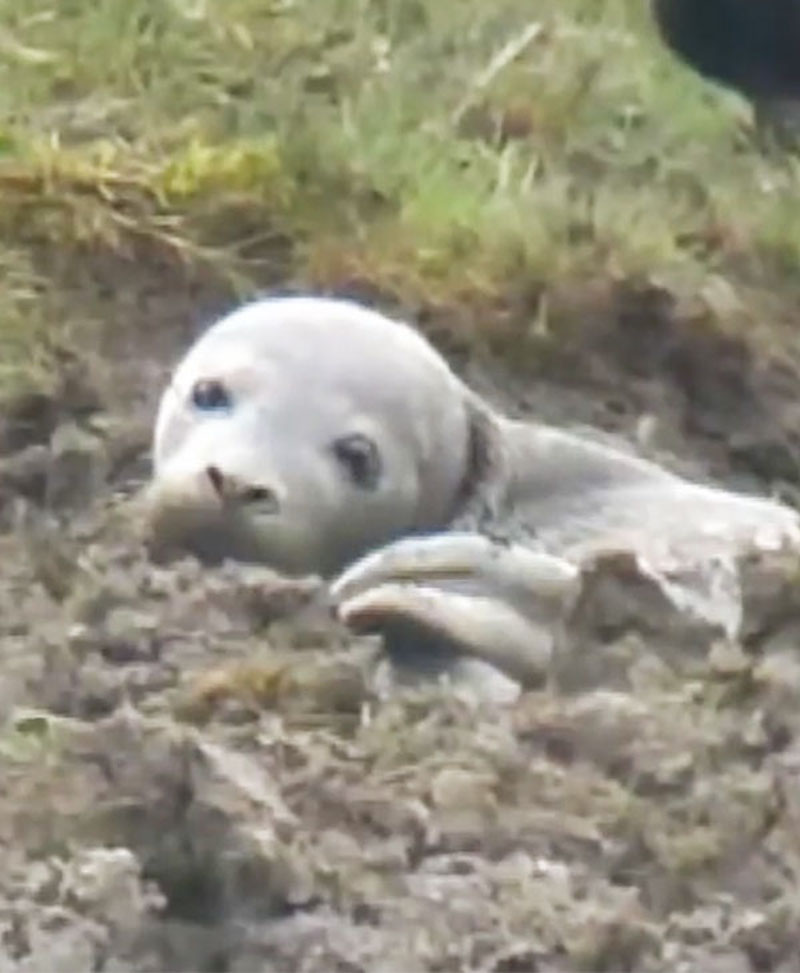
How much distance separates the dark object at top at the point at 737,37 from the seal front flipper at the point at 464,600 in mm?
688

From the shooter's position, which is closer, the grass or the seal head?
the seal head

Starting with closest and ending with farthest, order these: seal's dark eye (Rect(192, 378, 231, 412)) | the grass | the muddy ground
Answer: the muddy ground → seal's dark eye (Rect(192, 378, 231, 412)) → the grass

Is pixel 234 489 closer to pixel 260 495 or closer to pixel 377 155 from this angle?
pixel 260 495

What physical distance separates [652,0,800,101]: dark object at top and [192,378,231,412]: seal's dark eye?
672 millimetres

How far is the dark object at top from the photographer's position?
3.83 meters

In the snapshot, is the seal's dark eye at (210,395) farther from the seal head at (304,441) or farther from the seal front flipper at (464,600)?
the seal front flipper at (464,600)

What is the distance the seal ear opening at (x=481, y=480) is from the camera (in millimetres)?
3805

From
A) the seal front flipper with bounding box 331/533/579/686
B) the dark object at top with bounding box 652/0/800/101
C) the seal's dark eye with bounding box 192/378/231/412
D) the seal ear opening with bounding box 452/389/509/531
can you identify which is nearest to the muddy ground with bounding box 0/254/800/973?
the seal front flipper with bounding box 331/533/579/686

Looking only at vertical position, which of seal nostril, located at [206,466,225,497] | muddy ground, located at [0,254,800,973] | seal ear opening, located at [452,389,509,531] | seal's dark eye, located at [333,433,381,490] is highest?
muddy ground, located at [0,254,800,973]

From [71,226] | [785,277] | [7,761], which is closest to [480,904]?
[7,761]

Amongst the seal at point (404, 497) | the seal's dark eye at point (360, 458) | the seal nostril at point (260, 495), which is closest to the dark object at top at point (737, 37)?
the seal at point (404, 497)

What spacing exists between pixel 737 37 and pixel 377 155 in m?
1.14

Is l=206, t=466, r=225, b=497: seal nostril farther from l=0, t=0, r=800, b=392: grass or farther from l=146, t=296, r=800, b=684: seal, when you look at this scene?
l=0, t=0, r=800, b=392: grass

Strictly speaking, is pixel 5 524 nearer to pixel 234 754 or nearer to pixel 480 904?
pixel 234 754
